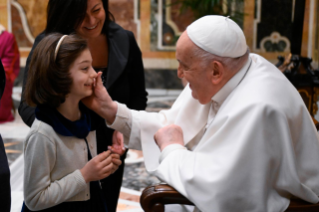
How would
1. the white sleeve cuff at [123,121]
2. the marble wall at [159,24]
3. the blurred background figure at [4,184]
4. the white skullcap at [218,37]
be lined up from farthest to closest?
1. the marble wall at [159,24]
2. the white sleeve cuff at [123,121]
3. the white skullcap at [218,37]
4. the blurred background figure at [4,184]

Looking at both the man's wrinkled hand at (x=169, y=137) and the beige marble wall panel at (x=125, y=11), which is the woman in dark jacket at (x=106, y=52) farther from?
the beige marble wall panel at (x=125, y=11)

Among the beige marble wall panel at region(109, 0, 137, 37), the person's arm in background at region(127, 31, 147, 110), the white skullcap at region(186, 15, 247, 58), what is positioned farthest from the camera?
the beige marble wall panel at region(109, 0, 137, 37)

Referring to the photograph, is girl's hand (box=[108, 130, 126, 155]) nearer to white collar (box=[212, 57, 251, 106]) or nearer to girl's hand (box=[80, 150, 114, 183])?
girl's hand (box=[80, 150, 114, 183])

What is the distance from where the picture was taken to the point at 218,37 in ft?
6.23

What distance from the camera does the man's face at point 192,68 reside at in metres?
1.90

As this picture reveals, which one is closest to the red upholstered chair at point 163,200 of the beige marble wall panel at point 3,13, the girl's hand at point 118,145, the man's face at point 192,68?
the girl's hand at point 118,145

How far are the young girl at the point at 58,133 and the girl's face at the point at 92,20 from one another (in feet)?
1.28

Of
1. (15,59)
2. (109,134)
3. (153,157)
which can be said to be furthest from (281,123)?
(15,59)

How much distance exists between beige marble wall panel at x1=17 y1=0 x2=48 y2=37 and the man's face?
8885 mm

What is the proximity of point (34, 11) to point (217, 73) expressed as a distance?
30.2 feet

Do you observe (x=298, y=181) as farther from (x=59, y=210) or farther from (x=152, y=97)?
(x=152, y=97)

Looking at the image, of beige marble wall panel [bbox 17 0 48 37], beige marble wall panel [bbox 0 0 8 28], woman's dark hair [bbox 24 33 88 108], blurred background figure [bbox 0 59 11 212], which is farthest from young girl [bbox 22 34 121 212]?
beige marble wall panel [bbox 0 0 8 28]

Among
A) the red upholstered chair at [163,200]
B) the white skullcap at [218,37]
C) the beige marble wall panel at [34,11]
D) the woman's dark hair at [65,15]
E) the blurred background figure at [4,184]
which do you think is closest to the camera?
the blurred background figure at [4,184]

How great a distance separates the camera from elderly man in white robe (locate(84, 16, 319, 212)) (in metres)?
1.68
